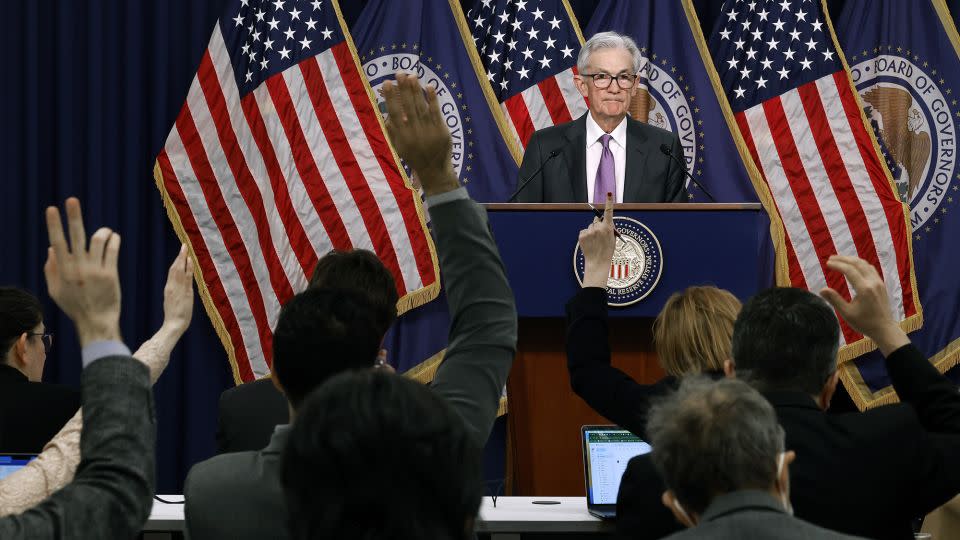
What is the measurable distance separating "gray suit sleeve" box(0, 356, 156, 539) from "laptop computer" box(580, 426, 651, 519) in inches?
98.5

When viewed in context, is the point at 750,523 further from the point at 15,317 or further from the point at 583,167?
the point at 583,167

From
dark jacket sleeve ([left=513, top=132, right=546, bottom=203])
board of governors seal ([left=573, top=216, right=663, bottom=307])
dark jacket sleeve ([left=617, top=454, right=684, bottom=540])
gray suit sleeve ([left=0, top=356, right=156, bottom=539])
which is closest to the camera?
gray suit sleeve ([left=0, top=356, right=156, bottom=539])

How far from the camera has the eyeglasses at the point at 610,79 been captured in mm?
5930

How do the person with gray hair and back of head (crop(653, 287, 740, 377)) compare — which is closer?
the person with gray hair

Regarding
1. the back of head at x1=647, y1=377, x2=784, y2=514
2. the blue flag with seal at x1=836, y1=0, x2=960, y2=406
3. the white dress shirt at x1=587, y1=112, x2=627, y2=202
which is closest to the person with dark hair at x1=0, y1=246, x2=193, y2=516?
the back of head at x1=647, y1=377, x2=784, y2=514

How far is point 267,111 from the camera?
721 centimetres

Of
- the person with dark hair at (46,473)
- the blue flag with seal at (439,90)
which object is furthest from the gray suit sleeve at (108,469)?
the blue flag with seal at (439,90)

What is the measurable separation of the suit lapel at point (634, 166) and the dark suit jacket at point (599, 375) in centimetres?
295

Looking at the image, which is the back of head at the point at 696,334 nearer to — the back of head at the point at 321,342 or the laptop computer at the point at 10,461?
the back of head at the point at 321,342

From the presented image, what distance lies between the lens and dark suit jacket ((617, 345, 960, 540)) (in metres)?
2.26

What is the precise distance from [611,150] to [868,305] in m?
3.57

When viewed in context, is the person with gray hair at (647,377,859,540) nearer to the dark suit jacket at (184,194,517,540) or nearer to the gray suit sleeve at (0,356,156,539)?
the dark suit jacket at (184,194,517,540)

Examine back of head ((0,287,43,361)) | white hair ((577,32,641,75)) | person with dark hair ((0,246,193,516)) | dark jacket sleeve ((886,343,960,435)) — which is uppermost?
white hair ((577,32,641,75))

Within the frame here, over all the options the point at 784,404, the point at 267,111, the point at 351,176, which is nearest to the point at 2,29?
the point at 267,111
